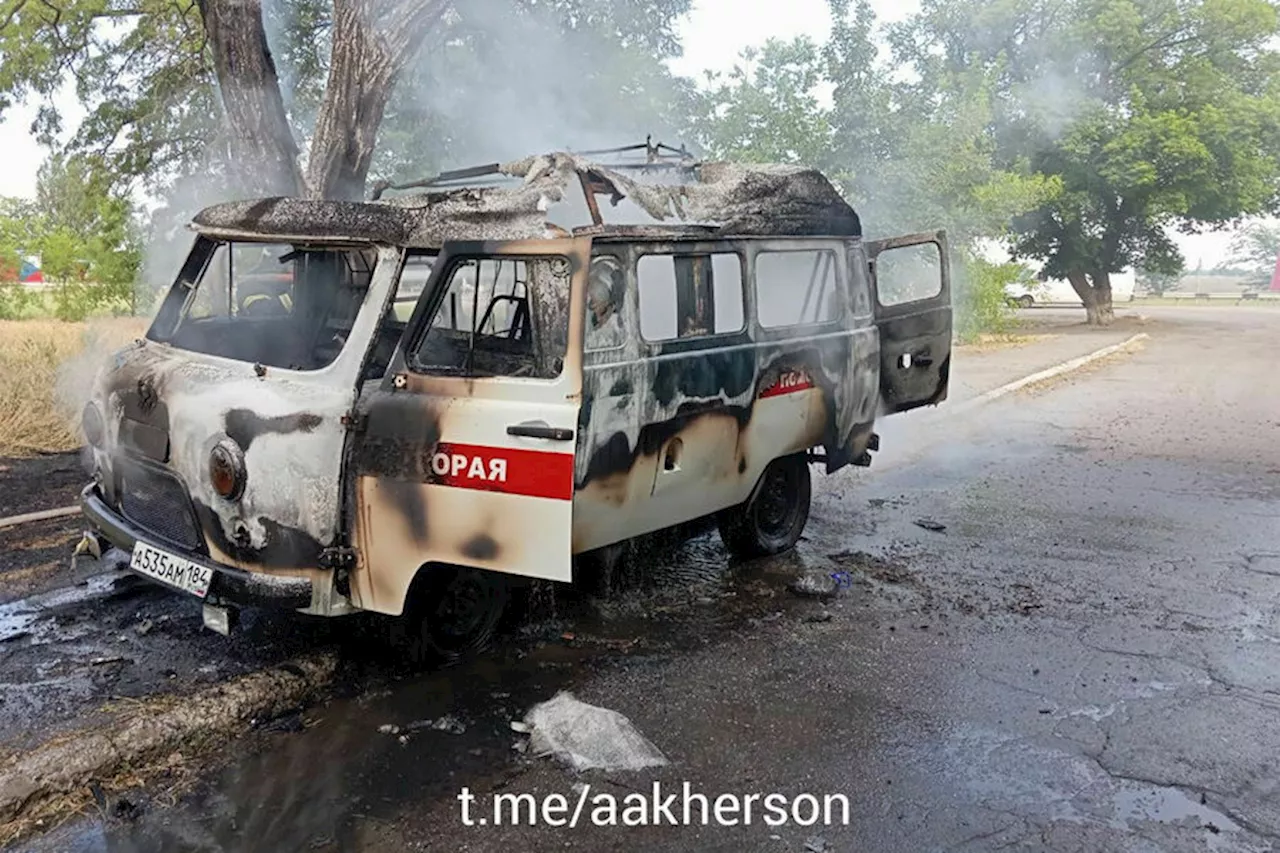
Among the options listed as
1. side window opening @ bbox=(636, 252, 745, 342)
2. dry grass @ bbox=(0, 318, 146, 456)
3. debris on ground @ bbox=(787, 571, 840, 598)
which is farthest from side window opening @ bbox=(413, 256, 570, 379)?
dry grass @ bbox=(0, 318, 146, 456)

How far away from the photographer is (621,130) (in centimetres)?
1468

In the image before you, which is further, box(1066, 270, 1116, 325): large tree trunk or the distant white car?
the distant white car

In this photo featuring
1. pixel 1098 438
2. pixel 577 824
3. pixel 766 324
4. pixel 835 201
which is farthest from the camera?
pixel 1098 438

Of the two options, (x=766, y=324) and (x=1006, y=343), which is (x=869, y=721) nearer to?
(x=766, y=324)

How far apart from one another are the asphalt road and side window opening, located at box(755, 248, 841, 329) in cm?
159

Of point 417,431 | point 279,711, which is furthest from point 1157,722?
point 279,711

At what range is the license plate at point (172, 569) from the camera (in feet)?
12.0

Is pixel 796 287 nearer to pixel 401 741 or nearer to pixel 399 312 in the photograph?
pixel 399 312

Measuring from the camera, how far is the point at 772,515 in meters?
6.04

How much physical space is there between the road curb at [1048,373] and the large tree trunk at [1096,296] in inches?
200

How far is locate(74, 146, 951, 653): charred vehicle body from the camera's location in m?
3.63

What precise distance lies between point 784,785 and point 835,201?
365 centimetres

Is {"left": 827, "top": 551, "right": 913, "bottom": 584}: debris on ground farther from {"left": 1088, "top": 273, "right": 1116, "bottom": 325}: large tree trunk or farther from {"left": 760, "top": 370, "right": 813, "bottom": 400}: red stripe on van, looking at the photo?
{"left": 1088, "top": 273, "right": 1116, "bottom": 325}: large tree trunk

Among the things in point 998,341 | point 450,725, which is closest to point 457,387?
point 450,725
